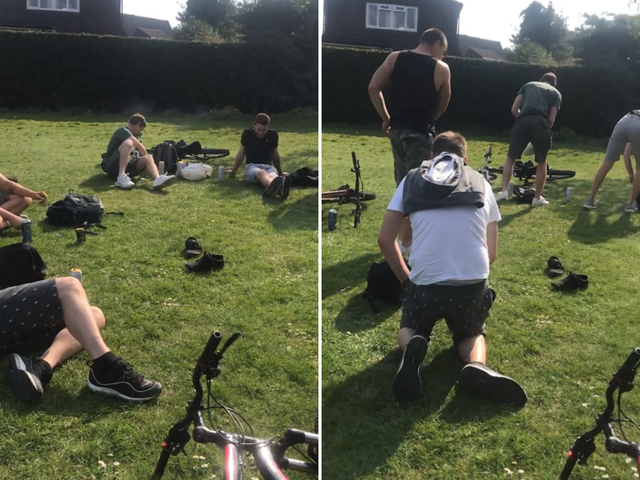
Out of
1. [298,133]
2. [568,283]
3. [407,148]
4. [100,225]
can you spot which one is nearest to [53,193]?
[100,225]

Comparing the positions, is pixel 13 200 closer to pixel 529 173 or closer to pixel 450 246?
pixel 450 246

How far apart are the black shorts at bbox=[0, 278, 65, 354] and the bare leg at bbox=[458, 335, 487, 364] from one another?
147 cm

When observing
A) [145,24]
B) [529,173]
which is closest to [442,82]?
[529,173]

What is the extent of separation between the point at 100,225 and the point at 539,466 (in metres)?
3.33

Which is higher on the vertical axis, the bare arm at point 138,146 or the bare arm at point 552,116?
the bare arm at point 552,116

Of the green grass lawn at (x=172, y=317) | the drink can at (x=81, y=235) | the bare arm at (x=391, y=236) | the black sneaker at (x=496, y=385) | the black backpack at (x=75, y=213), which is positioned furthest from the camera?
the black backpack at (x=75, y=213)

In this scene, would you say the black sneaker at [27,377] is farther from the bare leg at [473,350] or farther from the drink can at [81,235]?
the drink can at [81,235]

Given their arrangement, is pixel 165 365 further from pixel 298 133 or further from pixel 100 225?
pixel 298 133

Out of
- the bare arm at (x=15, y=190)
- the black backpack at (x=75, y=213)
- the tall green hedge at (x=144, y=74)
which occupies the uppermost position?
the tall green hedge at (x=144, y=74)

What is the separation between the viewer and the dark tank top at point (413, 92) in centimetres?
311

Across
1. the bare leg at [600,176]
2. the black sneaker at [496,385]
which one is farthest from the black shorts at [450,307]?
the bare leg at [600,176]

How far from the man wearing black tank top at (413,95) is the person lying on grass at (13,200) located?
239cm

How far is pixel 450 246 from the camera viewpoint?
203cm

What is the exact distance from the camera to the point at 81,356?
2.24 metres
